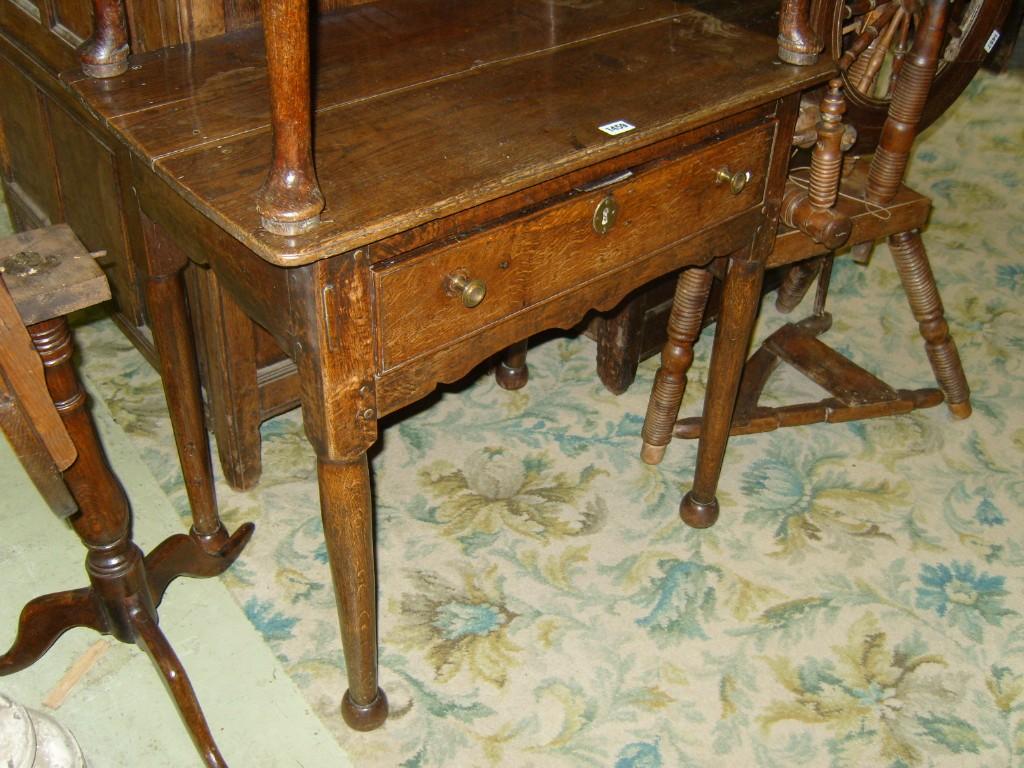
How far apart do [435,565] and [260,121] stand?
3.32 ft

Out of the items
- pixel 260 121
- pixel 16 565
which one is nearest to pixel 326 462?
pixel 260 121

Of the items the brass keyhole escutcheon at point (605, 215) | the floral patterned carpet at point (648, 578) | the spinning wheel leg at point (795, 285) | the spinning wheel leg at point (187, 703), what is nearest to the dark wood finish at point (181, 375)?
the floral patterned carpet at point (648, 578)

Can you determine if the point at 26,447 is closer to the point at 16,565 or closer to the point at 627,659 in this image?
the point at 16,565

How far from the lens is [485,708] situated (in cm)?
187

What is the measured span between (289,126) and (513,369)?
146cm

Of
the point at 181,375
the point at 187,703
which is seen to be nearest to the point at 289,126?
the point at 181,375

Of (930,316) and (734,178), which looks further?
(930,316)

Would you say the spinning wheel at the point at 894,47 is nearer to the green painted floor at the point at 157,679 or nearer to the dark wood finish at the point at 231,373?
the dark wood finish at the point at 231,373

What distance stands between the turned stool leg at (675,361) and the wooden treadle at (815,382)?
10 centimetres

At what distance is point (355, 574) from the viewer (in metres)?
1.57

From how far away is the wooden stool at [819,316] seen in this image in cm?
190

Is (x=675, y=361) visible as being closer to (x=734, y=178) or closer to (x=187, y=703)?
(x=734, y=178)

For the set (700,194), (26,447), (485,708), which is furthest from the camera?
(485,708)

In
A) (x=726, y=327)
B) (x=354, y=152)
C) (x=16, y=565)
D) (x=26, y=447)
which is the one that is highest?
(x=354, y=152)
